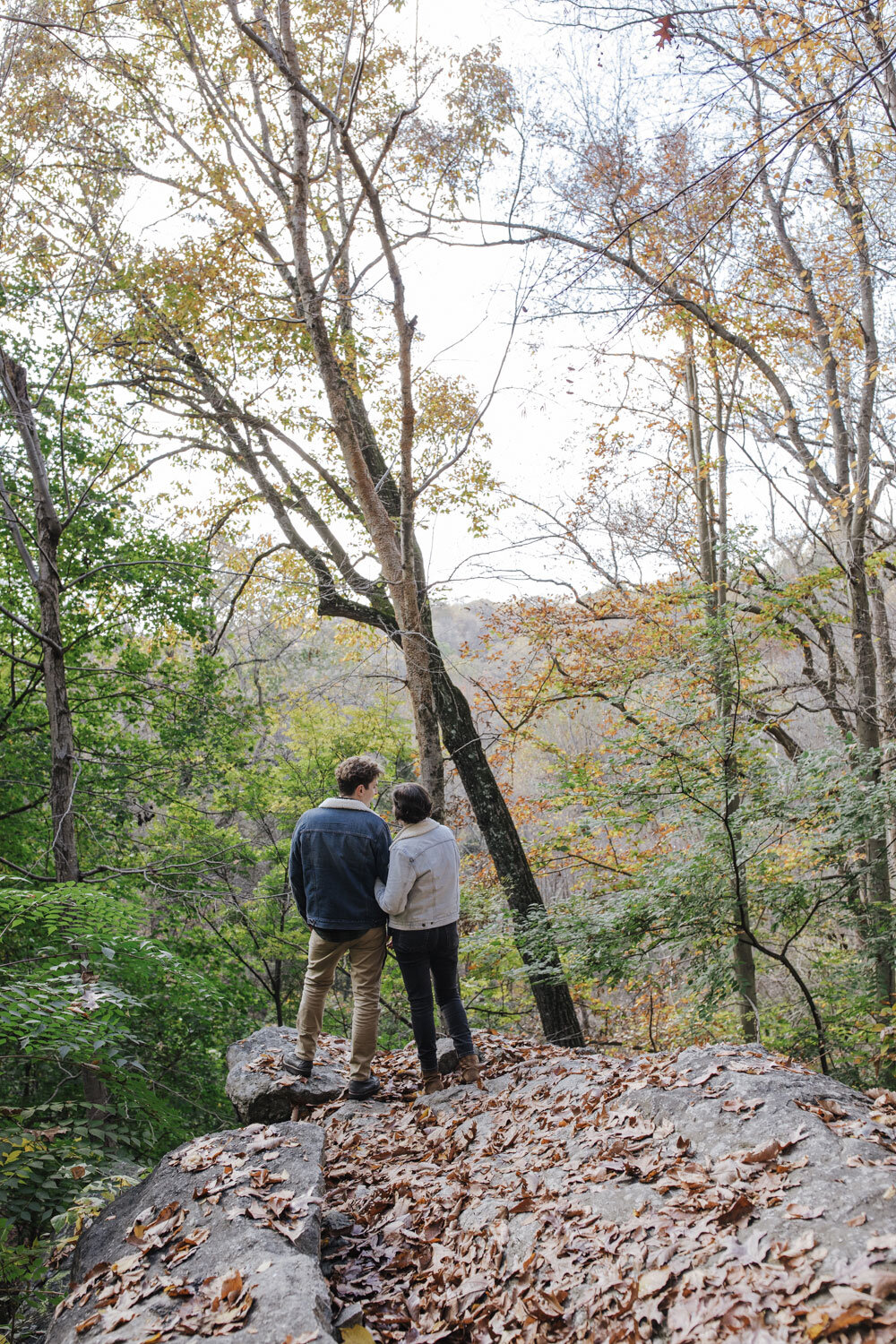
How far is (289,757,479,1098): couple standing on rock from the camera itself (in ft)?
15.2

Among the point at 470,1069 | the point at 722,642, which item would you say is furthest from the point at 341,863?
the point at 722,642

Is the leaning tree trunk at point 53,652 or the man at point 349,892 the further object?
the leaning tree trunk at point 53,652

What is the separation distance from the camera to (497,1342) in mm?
2510

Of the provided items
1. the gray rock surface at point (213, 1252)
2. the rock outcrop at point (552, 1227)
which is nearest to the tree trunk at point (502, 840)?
the rock outcrop at point (552, 1227)

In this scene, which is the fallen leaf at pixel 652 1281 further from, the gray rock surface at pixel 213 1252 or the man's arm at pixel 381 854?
the man's arm at pixel 381 854

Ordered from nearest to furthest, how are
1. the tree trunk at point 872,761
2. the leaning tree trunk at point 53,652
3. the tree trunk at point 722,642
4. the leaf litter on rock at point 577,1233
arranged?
1. the leaf litter on rock at point 577,1233
2. the leaning tree trunk at point 53,652
3. the tree trunk at point 722,642
4. the tree trunk at point 872,761

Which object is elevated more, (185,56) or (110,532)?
(185,56)

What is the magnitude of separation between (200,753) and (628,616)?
21.1 ft

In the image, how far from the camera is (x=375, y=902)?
4.79 m

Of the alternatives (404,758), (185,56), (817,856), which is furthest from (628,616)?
(185,56)

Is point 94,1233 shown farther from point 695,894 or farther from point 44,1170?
point 695,894

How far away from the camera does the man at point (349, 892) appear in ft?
15.4

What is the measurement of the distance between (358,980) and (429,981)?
1.50 feet

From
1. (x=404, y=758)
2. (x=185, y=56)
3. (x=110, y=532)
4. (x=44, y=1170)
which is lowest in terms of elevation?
(x=44, y=1170)
